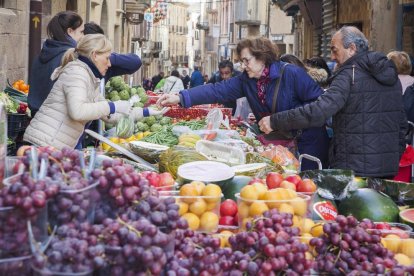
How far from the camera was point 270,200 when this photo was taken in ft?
10.3

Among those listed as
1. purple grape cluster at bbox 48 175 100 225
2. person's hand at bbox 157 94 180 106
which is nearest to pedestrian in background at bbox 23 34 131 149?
person's hand at bbox 157 94 180 106

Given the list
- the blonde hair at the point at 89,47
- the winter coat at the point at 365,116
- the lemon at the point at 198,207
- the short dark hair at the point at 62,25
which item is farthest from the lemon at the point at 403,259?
the short dark hair at the point at 62,25

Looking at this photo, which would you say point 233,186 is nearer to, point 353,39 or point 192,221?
point 192,221

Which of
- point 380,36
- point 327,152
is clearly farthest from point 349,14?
point 327,152

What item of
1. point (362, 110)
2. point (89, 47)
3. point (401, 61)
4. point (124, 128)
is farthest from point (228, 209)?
point (401, 61)

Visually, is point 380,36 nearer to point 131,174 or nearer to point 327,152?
point 327,152

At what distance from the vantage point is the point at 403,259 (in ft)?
9.86

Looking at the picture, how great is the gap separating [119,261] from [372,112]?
3.57 metres

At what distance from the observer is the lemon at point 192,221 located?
303 centimetres

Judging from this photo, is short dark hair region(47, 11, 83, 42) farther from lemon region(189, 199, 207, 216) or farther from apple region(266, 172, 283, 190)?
lemon region(189, 199, 207, 216)

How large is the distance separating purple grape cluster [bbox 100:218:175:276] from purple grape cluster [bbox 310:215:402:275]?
675 millimetres

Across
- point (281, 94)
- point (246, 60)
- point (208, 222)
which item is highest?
point (246, 60)

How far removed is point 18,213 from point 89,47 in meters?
3.04

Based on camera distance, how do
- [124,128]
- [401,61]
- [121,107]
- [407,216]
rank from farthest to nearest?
[401,61]
[124,128]
[121,107]
[407,216]
